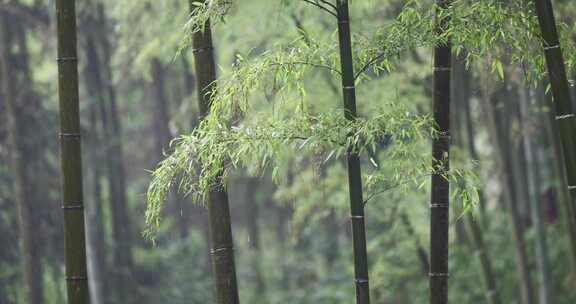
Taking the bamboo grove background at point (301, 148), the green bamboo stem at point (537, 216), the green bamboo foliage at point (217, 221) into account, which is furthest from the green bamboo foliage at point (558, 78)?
the green bamboo stem at point (537, 216)

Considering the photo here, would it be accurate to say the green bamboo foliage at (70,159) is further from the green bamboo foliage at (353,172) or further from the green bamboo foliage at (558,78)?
the green bamboo foliage at (558,78)

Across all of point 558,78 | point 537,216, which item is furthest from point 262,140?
point 537,216

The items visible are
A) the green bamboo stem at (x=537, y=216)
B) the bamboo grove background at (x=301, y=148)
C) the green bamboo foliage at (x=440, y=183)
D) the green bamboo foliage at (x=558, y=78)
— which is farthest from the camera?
the green bamboo stem at (x=537, y=216)

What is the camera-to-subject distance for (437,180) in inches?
193

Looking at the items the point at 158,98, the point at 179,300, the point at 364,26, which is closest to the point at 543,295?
the point at 364,26

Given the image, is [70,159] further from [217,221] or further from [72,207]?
[217,221]

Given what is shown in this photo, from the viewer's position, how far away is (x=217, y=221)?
489cm

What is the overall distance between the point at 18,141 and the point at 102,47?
4771 mm

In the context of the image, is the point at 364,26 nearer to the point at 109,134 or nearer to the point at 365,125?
the point at 365,125

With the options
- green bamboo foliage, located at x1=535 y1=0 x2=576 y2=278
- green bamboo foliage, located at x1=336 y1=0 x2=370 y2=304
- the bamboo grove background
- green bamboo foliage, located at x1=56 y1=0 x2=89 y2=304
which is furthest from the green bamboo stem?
green bamboo foliage, located at x1=56 y1=0 x2=89 y2=304

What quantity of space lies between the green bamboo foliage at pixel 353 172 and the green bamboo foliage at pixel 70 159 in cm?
150

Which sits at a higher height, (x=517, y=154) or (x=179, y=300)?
(x=517, y=154)

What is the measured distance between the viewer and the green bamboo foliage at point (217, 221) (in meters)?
4.88

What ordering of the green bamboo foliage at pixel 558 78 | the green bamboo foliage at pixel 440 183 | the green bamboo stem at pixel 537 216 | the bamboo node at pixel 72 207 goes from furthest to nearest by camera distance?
1. the green bamboo stem at pixel 537 216
2. the green bamboo foliage at pixel 440 183
3. the bamboo node at pixel 72 207
4. the green bamboo foliage at pixel 558 78
